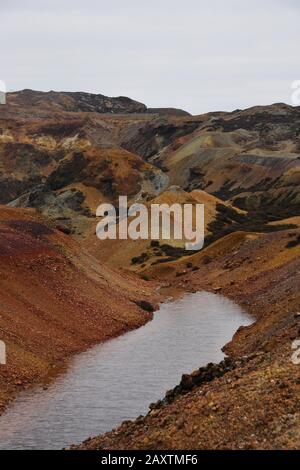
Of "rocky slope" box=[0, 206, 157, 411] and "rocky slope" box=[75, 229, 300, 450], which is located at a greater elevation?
"rocky slope" box=[0, 206, 157, 411]

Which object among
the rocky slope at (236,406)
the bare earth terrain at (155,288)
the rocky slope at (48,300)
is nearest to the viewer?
the rocky slope at (236,406)

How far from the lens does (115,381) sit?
1442 inches

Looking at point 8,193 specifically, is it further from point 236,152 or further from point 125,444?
point 125,444

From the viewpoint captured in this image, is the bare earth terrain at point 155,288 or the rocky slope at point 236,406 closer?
the rocky slope at point 236,406

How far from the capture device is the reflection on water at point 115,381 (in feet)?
95.0

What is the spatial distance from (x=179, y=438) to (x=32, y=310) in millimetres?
26549

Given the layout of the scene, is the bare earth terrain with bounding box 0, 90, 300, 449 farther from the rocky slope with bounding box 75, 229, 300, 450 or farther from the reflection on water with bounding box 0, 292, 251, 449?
the reflection on water with bounding box 0, 292, 251, 449

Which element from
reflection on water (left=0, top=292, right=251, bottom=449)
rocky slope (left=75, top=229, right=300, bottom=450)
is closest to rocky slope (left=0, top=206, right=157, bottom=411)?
reflection on water (left=0, top=292, right=251, bottom=449)

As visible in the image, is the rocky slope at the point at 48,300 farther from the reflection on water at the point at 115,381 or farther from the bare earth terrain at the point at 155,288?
the reflection on water at the point at 115,381

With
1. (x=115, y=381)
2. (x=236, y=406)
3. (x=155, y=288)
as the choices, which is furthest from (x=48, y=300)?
(x=236, y=406)

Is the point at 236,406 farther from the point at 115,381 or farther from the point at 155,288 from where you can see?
the point at 155,288

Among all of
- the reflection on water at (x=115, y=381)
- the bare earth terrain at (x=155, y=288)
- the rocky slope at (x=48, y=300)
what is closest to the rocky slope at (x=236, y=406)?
the bare earth terrain at (x=155, y=288)

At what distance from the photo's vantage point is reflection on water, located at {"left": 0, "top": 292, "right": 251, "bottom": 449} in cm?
2895

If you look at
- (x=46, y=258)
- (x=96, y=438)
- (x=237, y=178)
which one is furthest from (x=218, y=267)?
(x=237, y=178)
